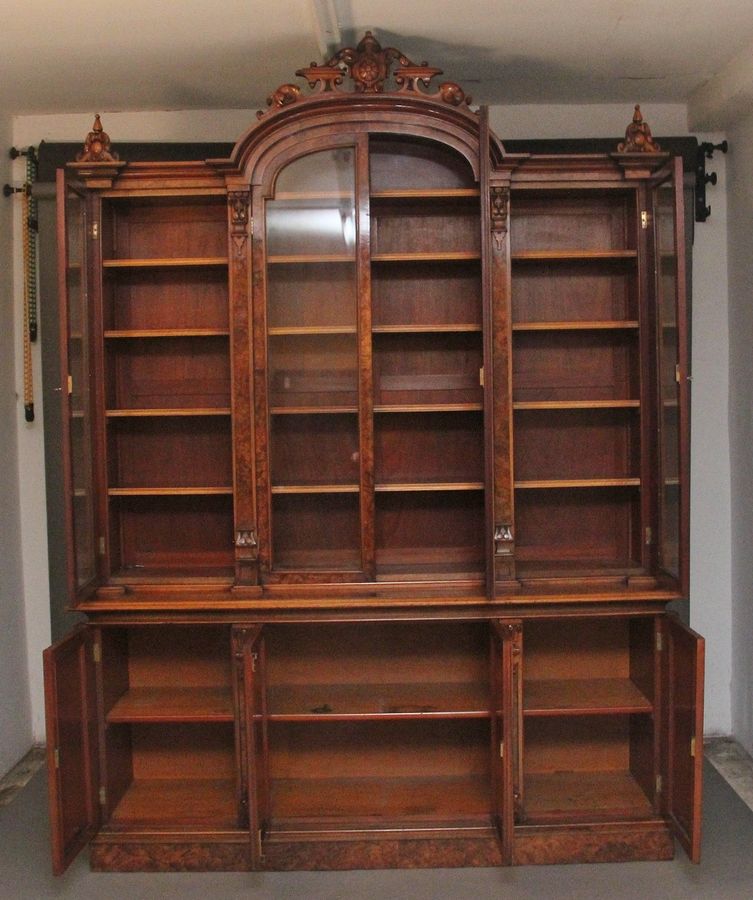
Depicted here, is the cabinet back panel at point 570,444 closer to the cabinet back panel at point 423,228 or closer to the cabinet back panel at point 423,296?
the cabinet back panel at point 423,296

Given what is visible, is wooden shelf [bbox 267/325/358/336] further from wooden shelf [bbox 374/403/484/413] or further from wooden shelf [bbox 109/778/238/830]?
wooden shelf [bbox 109/778/238/830]

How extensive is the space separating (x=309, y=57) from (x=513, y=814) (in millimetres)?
2993

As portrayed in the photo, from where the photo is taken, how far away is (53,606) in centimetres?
401

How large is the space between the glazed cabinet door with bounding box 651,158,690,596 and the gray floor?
1004 mm

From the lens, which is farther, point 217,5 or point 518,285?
point 518,285

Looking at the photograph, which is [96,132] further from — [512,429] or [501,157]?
[512,429]

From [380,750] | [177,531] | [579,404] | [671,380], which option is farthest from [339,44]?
[380,750]

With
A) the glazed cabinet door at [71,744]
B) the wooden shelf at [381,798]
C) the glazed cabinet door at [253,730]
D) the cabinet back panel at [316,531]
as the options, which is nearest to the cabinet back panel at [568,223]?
the cabinet back panel at [316,531]

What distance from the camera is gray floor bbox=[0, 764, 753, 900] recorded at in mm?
2973

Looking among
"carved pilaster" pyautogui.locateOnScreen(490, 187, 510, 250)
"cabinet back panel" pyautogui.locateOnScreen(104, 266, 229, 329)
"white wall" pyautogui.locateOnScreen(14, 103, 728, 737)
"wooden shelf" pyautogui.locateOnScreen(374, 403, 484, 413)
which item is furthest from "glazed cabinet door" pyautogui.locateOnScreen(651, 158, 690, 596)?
"cabinet back panel" pyautogui.locateOnScreen(104, 266, 229, 329)

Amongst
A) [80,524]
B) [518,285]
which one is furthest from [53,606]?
[518,285]

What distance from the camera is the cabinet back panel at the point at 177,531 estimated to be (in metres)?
3.61

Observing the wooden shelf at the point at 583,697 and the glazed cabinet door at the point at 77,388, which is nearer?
the glazed cabinet door at the point at 77,388

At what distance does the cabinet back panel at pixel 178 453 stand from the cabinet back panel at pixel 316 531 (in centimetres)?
39
